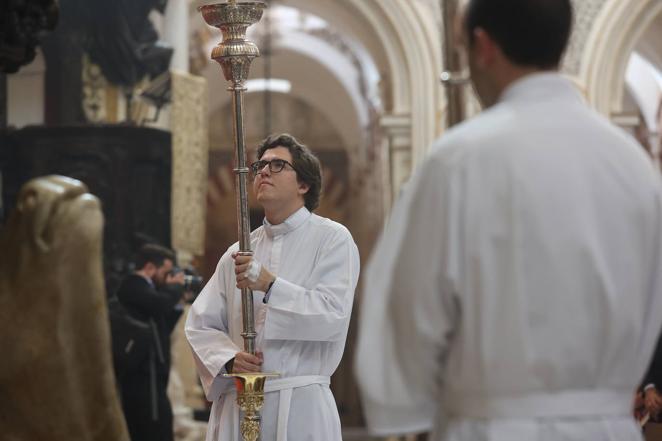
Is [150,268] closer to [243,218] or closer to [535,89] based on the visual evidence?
[243,218]

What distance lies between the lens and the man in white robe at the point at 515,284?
332 cm

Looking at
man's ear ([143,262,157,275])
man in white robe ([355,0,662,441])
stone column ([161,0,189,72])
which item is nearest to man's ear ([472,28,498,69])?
man in white robe ([355,0,662,441])

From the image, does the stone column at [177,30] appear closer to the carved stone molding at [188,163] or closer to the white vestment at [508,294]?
the carved stone molding at [188,163]

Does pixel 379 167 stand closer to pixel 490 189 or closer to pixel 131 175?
pixel 131 175

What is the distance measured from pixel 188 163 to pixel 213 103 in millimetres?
17240

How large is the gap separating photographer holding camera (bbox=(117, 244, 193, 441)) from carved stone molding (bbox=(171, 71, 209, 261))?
457 centimetres

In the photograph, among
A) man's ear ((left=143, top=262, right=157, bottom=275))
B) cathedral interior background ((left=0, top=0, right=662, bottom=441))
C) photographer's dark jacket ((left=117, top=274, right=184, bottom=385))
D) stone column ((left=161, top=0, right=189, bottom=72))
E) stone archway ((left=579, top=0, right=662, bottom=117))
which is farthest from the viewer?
stone archway ((left=579, top=0, right=662, bottom=117))

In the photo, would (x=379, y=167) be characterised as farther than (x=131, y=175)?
Yes

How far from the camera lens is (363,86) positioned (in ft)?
91.8

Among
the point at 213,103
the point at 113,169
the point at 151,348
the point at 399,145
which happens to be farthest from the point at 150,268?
the point at 213,103

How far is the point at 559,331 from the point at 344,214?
2946 centimetres

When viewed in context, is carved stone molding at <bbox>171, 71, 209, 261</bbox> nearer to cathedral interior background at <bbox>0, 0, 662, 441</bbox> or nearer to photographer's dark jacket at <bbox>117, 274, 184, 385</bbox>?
cathedral interior background at <bbox>0, 0, 662, 441</bbox>

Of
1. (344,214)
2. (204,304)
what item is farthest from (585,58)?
(344,214)

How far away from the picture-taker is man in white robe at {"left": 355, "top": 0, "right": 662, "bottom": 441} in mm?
3324
